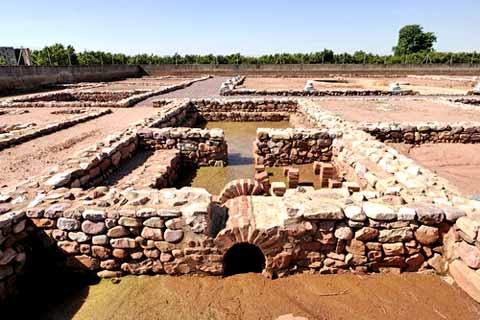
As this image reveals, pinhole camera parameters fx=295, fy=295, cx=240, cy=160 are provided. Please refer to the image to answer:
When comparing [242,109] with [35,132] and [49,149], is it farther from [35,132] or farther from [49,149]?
[49,149]

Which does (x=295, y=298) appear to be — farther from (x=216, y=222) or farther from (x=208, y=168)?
(x=208, y=168)

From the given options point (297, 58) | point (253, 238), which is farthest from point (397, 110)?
point (297, 58)

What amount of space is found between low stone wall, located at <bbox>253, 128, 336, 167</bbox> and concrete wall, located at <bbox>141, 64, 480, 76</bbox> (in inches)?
1154

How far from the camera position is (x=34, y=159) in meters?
5.97

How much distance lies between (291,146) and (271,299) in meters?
5.02

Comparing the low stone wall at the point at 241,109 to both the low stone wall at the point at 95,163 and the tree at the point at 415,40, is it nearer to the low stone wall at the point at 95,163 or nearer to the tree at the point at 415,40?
the low stone wall at the point at 95,163

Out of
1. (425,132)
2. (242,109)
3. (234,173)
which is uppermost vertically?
(242,109)

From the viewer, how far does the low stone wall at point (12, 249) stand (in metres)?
2.89

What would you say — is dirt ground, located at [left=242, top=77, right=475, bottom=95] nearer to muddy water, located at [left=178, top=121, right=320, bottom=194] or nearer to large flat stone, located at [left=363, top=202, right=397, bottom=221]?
muddy water, located at [left=178, top=121, right=320, bottom=194]

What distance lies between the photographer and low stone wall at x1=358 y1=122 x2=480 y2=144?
8016mm

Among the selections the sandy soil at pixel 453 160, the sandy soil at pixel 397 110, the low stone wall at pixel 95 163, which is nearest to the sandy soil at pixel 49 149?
the low stone wall at pixel 95 163

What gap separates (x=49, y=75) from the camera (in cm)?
2284

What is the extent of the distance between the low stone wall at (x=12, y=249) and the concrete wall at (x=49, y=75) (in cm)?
1953

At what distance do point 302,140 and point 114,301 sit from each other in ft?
18.6
